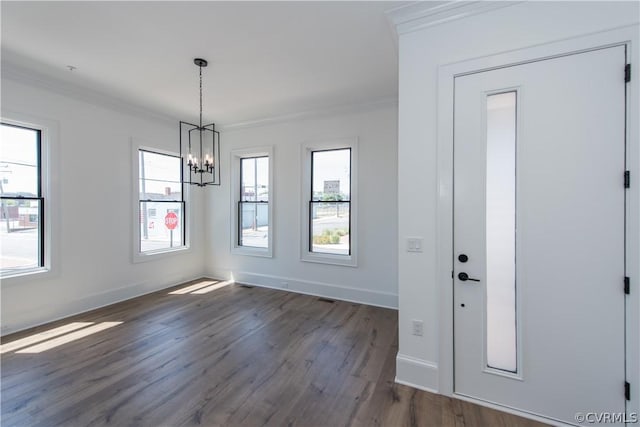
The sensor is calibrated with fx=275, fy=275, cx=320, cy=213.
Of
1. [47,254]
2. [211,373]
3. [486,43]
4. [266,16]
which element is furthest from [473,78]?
[47,254]

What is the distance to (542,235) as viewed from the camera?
186 cm

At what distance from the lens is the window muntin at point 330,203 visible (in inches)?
175

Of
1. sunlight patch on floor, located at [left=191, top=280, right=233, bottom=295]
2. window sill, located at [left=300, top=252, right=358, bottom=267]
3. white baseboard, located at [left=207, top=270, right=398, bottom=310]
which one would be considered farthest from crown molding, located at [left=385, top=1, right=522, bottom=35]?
sunlight patch on floor, located at [left=191, top=280, right=233, bottom=295]

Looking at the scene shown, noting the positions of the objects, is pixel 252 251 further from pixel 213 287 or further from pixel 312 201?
pixel 312 201

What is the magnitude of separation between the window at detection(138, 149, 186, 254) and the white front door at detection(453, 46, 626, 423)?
15.3 ft

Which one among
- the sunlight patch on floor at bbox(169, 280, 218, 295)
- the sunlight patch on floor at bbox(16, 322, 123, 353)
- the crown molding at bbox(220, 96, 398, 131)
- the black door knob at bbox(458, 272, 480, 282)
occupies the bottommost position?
the sunlight patch on floor at bbox(16, 322, 123, 353)

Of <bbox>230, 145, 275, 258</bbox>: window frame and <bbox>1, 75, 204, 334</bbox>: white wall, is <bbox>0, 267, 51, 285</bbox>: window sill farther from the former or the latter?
<bbox>230, 145, 275, 258</bbox>: window frame

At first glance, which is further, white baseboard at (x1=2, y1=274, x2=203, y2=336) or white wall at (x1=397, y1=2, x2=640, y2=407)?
white baseboard at (x1=2, y1=274, x2=203, y2=336)

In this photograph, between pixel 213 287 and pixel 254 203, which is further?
pixel 254 203

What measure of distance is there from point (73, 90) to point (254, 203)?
293cm

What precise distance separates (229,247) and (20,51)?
11.9 feet

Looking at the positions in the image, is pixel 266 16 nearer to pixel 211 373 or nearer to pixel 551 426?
pixel 211 373

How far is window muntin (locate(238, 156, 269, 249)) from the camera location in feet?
16.8

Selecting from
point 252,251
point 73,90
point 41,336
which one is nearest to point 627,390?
point 252,251
